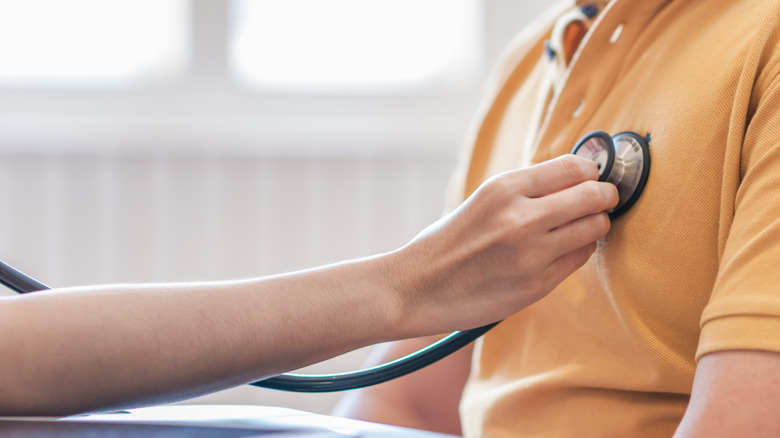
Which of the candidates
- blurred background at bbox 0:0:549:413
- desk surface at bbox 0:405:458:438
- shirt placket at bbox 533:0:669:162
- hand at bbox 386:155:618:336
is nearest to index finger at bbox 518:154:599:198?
hand at bbox 386:155:618:336

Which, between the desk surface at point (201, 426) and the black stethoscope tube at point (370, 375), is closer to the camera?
the desk surface at point (201, 426)

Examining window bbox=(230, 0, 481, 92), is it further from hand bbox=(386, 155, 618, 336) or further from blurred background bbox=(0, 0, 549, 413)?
hand bbox=(386, 155, 618, 336)

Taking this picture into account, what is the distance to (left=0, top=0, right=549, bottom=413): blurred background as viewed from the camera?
7.29ft

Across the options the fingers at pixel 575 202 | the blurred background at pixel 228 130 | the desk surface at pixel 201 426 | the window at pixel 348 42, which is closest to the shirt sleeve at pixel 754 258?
the fingers at pixel 575 202

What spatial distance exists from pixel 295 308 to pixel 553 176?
247mm

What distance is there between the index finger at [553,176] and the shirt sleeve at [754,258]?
127mm

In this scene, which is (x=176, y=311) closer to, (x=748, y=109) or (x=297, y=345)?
(x=297, y=345)

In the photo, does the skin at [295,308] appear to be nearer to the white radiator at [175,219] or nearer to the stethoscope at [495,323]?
the stethoscope at [495,323]

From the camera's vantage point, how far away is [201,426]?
18.9 inches

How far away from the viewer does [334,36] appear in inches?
93.7

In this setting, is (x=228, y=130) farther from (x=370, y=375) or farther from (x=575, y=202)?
(x=575, y=202)

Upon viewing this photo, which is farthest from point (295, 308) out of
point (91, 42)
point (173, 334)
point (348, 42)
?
point (91, 42)

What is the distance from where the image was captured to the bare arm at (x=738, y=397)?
1.54 ft

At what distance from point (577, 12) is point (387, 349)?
51 centimetres
